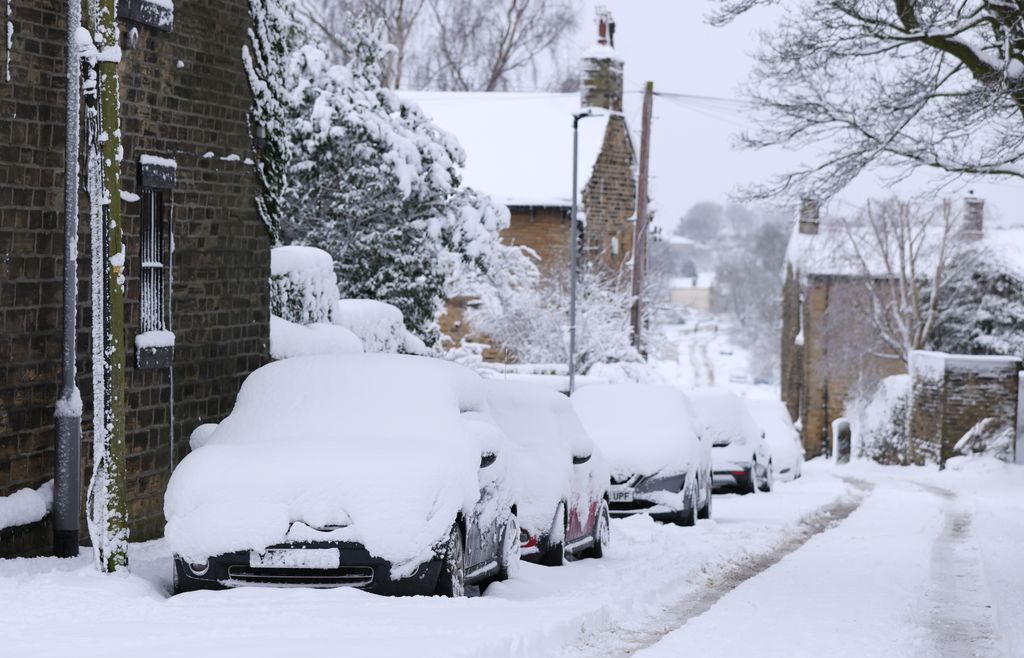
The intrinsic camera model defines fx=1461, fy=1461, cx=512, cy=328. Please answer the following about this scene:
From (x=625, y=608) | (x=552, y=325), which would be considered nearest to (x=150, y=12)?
(x=625, y=608)

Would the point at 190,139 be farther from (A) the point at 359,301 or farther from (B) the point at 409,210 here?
(B) the point at 409,210

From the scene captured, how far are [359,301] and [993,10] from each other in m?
10.5

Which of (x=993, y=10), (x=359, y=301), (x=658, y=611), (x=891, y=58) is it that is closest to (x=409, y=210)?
(x=359, y=301)

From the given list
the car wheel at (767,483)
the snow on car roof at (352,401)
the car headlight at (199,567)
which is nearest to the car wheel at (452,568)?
the snow on car roof at (352,401)

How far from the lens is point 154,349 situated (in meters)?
12.7

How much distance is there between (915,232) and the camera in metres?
51.9

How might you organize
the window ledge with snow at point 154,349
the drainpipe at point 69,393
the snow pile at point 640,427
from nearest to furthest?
1. the drainpipe at point 69,393
2. the window ledge with snow at point 154,349
3. the snow pile at point 640,427

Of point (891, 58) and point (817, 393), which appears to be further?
point (817, 393)

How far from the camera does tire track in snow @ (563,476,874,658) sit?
8281 millimetres

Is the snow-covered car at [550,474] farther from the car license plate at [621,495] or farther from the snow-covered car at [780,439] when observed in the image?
the snow-covered car at [780,439]

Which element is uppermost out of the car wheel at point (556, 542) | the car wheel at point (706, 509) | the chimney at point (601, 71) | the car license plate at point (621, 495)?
the chimney at point (601, 71)

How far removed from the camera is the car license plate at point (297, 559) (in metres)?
8.68

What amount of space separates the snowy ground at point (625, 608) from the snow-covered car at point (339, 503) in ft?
0.88

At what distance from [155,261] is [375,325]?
8.81 m
